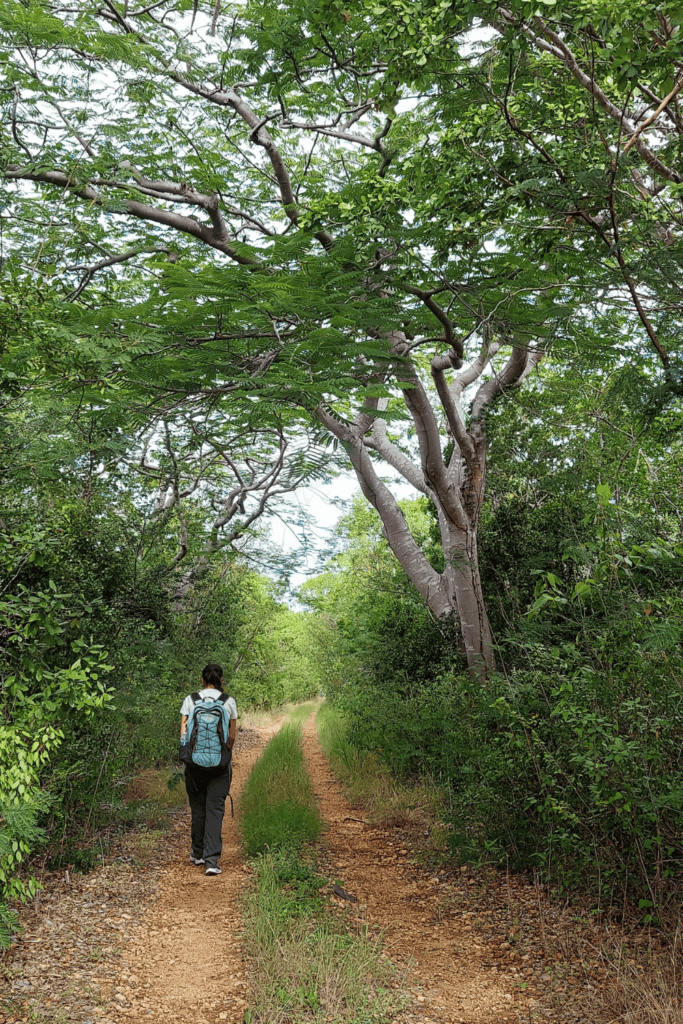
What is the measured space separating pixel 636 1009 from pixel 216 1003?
92.8 inches

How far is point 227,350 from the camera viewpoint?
5.65 metres

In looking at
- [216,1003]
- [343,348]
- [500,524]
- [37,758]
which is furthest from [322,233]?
[216,1003]

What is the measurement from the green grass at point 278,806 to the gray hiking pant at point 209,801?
1.41 ft

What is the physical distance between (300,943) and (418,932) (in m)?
1.38

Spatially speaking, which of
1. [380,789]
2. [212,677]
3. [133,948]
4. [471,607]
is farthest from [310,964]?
[471,607]

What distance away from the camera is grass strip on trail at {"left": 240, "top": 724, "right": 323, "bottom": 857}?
6.88 m

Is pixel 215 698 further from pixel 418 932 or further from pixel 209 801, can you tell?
pixel 418 932

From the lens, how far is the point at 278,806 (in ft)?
25.1

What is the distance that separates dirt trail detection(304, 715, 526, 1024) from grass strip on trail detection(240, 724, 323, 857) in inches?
17.7

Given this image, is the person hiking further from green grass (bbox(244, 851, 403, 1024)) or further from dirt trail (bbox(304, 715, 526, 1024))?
dirt trail (bbox(304, 715, 526, 1024))

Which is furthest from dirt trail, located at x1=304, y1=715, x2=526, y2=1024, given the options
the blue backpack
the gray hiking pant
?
the blue backpack

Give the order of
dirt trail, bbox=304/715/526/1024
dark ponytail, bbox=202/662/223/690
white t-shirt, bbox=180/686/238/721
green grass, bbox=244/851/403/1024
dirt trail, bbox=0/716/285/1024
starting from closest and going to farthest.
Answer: green grass, bbox=244/851/403/1024, dirt trail, bbox=0/716/285/1024, dirt trail, bbox=304/715/526/1024, white t-shirt, bbox=180/686/238/721, dark ponytail, bbox=202/662/223/690

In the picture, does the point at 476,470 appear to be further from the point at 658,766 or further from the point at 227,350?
the point at 658,766

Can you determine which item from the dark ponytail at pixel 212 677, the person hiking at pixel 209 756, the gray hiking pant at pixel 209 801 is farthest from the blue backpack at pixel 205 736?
the dark ponytail at pixel 212 677
